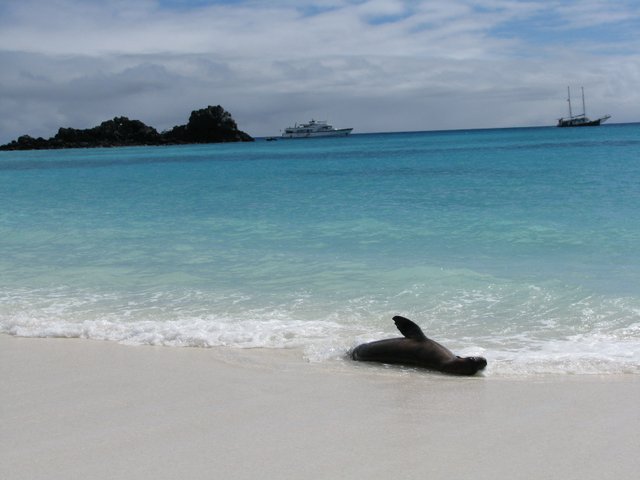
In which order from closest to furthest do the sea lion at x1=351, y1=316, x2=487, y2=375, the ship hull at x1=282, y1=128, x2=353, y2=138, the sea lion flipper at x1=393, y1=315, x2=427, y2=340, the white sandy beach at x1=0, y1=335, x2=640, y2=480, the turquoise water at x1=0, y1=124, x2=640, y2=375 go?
the white sandy beach at x1=0, y1=335, x2=640, y2=480 → the sea lion at x1=351, y1=316, x2=487, y2=375 → the sea lion flipper at x1=393, y1=315, x2=427, y2=340 → the turquoise water at x1=0, y1=124, x2=640, y2=375 → the ship hull at x1=282, y1=128, x2=353, y2=138

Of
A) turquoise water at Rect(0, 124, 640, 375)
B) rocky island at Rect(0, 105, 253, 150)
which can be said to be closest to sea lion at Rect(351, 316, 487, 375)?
turquoise water at Rect(0, 124, 640, 375)

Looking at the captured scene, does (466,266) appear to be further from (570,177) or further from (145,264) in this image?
(570,177)

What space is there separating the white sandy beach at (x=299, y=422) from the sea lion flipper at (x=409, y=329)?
1.34 feet

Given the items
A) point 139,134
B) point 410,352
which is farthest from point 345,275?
point 139,134

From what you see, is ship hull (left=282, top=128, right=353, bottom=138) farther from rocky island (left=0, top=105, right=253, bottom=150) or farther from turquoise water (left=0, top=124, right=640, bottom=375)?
turquoise water (left=0, top=124, right=640, bottom=375)

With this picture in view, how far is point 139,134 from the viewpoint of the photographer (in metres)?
146

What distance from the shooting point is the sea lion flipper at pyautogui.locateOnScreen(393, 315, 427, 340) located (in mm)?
6949

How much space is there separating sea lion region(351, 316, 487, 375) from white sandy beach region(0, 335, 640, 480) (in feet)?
0.55

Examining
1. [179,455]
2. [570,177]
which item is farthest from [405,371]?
[570,177]

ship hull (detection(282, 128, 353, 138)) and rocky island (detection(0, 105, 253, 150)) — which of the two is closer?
rocky island (detection(0, 105, 253, 150))

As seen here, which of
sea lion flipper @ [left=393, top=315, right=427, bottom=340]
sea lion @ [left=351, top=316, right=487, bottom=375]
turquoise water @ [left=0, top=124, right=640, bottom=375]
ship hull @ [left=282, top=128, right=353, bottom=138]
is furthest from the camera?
ship hull @ [left=282, top=128, right=353, bottom=138]

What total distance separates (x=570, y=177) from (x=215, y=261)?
22252 millimetres

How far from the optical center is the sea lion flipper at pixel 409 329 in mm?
6949

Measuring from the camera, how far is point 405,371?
674 cm
